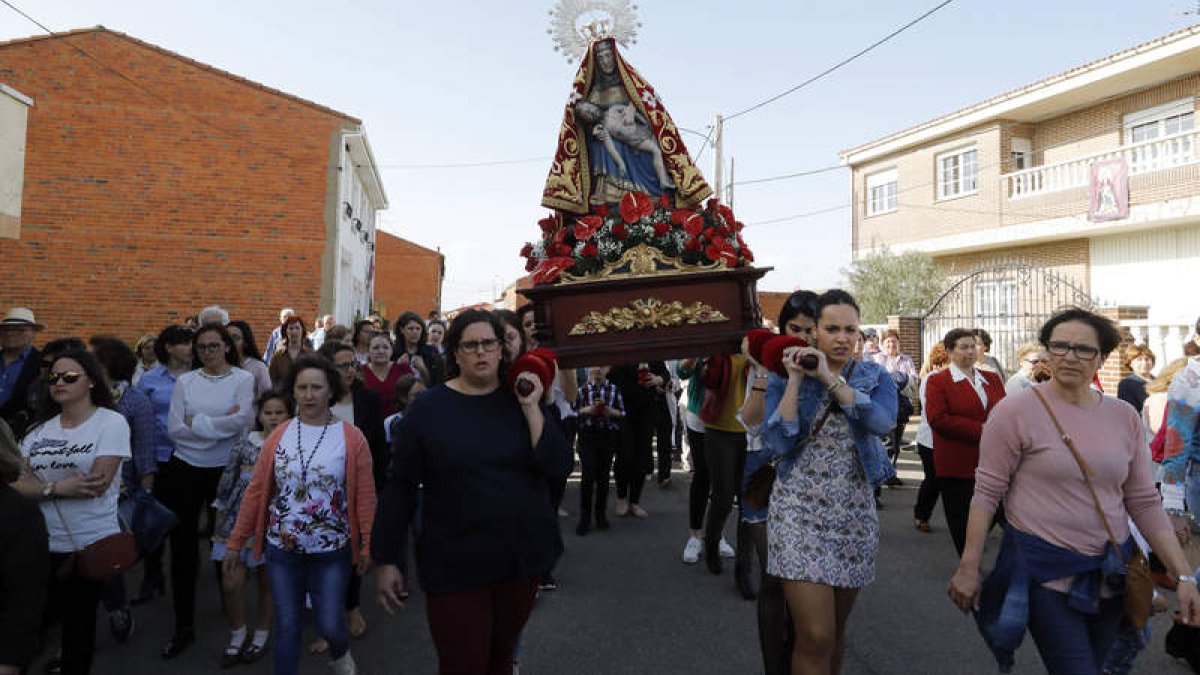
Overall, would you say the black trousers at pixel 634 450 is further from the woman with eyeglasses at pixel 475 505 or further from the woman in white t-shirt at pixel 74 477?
the woman with eyeglasses at pixel 475 505

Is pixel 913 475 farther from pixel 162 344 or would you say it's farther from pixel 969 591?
pixel 162 344

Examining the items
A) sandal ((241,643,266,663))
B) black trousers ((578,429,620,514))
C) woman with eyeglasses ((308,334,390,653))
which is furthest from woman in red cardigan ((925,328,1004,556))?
sandal ((241,643,266,663))

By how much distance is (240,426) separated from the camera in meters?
5.02

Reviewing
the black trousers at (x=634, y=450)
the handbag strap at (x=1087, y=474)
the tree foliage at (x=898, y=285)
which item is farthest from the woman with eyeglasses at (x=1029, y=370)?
the tree foliage at (x=898, y=285)

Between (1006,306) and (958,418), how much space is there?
15.8m

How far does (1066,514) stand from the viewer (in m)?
2.83

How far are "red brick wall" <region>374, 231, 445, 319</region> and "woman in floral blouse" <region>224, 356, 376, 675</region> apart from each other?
40.1 meters

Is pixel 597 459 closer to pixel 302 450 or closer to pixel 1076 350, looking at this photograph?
pixel 302 450

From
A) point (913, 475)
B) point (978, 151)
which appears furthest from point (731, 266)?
point (978, 151)

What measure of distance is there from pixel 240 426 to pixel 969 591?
4.19m

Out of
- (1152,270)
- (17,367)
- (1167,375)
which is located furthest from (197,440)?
(1152,270)

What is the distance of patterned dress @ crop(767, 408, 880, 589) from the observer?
3109 mm

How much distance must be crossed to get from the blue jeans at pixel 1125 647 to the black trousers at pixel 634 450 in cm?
479

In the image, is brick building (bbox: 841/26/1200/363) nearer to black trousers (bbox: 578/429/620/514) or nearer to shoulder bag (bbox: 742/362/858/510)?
black trousers (bbox: 578/429/620/514)
